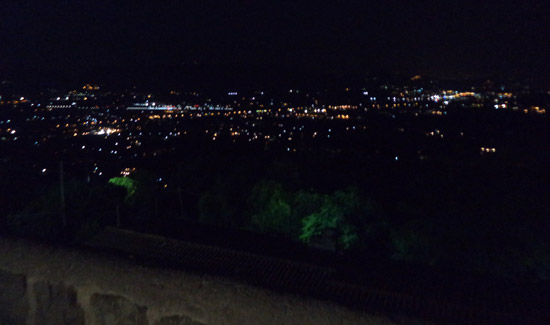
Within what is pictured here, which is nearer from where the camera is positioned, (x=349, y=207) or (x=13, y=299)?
(x=13, y=299)

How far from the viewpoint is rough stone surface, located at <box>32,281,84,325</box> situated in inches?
80.3

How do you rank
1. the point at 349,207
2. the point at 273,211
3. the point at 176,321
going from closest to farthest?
the point at 176,321 < the point at 349,207 < the point at 273,211

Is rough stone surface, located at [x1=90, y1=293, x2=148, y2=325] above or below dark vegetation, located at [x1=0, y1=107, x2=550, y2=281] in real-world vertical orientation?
above

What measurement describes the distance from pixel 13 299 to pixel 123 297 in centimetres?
60

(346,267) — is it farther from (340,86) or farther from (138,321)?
(340,86)

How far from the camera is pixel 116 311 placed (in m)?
1.96

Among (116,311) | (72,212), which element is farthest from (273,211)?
(116,311)

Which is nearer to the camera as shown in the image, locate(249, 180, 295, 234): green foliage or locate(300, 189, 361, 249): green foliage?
locate(300, 189, 361, 249): green foliage

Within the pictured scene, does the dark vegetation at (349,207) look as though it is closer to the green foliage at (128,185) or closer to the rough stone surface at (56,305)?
the green foliage at (128,185)

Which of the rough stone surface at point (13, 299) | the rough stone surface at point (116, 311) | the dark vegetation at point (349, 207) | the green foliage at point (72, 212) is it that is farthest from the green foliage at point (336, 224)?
the rough stone surface at point (116, 311)

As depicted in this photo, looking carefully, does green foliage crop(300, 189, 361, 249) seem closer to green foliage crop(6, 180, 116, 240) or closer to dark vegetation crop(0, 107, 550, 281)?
dark vegetation crop(0, 107, 550, 281)

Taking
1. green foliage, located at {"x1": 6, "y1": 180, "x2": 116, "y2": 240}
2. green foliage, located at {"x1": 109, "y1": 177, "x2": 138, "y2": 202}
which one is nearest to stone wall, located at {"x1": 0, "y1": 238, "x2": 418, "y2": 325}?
green foliage, located at {"x1": 6, "y1": 180, "x2": 116, "y2": 240}

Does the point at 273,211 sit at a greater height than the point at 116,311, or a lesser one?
lesser

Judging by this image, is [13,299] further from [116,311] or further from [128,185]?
[128,185]
